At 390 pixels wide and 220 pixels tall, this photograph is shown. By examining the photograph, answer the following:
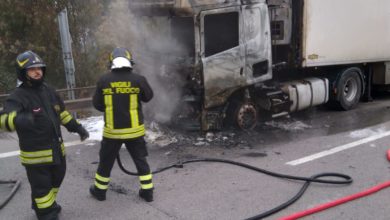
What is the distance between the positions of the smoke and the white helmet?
2.49 meters

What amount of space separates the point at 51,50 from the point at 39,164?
8520mm

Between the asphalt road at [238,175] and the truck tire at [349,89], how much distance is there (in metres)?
1.10

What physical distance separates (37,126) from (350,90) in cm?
755

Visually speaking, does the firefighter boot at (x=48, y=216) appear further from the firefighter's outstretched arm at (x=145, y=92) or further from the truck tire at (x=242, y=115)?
the truck tire at (x=242, y=115)

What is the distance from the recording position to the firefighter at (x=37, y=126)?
3713 mm

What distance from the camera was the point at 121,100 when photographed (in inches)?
173

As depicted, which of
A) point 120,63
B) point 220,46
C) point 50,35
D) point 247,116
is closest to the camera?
point 120,63

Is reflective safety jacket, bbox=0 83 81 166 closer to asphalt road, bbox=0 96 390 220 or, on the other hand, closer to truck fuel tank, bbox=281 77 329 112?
asphalt road, bbox=0 96 390 220

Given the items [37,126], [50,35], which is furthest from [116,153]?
[50,35]

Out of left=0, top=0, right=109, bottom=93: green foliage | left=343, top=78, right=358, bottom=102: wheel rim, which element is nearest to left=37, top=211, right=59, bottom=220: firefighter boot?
left=343, top=78, right=358, bottom=102: wheel rim

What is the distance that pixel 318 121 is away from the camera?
27.5 feet

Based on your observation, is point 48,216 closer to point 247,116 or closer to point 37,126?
point 37,126

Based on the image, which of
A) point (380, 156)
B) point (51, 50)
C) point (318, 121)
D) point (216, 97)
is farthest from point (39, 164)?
point (51, 50)

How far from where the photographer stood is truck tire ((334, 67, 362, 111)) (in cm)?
904
